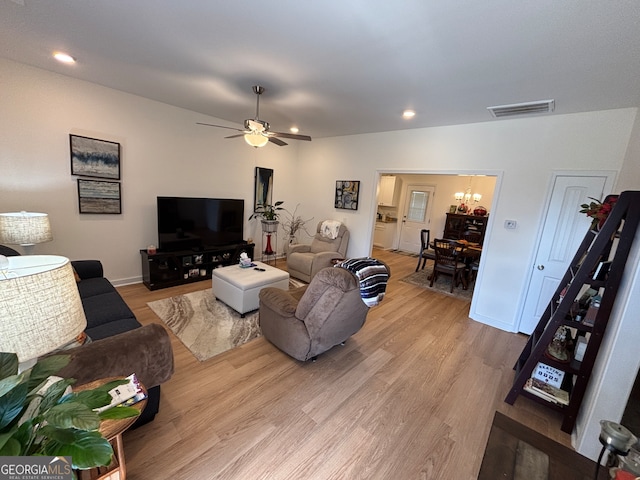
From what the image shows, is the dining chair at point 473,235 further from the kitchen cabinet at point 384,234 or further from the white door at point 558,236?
the white door at point 558,236

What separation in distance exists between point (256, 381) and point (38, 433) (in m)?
1.70

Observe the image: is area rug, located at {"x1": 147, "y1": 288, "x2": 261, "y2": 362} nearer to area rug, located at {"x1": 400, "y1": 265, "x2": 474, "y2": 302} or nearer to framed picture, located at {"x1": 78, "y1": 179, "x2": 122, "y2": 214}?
framed picture, located at {"x1": 78, "y1": 179, "x2": 122, "y2": 214}

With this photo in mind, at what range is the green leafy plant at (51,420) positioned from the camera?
574 millimetres

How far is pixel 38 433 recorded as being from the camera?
63cm

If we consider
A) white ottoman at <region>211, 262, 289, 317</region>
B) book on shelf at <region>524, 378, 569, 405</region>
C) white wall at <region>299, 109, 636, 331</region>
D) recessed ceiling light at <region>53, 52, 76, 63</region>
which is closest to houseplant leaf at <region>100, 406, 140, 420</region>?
white ottoman at <region>211, 262, 289, 317</region>

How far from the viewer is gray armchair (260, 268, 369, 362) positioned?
6.84ft

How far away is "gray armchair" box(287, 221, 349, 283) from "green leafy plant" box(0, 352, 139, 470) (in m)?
3.64

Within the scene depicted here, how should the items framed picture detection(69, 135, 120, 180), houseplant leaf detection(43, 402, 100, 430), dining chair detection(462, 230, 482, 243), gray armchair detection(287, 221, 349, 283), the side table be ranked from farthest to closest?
dining chair detection(462, 230, 482, 243) → gray armchair detection(287, 221, 349, 283) → framed picture detection(69, 135, 120, 180) → the side table → houseplant leaf detection(43, 402, 100, 430)

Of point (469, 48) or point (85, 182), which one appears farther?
point (85, 182)

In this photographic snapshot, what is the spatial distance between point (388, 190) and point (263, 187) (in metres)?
4.10

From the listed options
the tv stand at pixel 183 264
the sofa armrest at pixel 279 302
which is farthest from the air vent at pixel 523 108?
the tv stand at pixel 183 264

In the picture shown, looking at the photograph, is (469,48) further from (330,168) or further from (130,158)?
(130,158)

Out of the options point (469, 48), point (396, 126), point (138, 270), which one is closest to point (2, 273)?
point (469, 48)

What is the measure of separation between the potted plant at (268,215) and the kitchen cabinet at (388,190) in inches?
142
